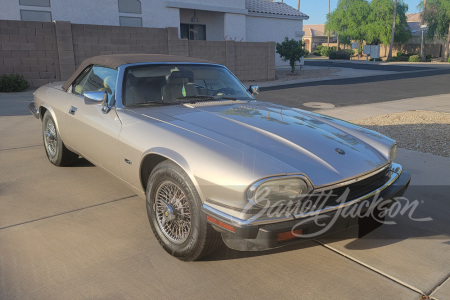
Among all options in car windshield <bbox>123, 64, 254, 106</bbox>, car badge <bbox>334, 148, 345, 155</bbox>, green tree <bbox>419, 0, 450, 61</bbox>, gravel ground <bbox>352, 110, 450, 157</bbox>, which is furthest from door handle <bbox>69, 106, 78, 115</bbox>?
green tree <bbox>419, 0, 450, 61</bbox>

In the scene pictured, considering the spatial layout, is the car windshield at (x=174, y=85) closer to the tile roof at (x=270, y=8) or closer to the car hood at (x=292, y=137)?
the car hood at (x=292, y=137)

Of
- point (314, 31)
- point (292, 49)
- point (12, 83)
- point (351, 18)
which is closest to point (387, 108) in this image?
point (292, 49)

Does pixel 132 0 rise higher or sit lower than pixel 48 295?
higher

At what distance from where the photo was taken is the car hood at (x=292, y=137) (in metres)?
2.63

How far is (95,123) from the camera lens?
149 inches

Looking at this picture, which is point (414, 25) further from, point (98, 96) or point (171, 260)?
point (171, 260)

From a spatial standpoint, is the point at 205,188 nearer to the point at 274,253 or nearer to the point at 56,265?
the point at 274,253

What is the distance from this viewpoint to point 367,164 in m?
2.85

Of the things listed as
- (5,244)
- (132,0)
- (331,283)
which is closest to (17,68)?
(132,0)

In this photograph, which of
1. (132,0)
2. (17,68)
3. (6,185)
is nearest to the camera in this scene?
(6,185)

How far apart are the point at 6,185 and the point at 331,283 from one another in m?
3.71

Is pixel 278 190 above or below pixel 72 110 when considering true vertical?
below

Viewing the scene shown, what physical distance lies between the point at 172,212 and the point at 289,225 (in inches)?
35.9

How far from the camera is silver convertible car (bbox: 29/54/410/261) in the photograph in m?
2.41
